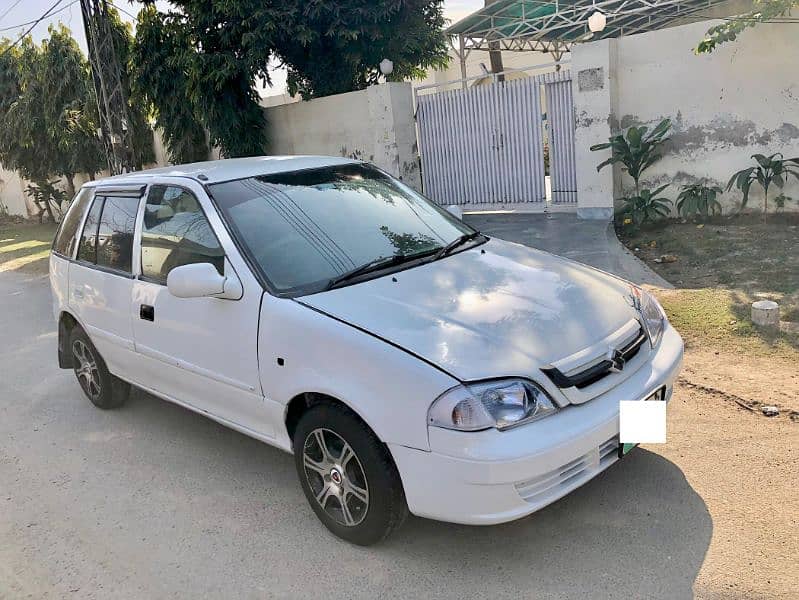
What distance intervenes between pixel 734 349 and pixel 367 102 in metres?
8.32

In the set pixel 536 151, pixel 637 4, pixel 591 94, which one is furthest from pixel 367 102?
pixel 637 4

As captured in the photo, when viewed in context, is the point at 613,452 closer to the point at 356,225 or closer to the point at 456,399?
the point at 456,399

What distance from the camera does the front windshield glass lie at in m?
3.48

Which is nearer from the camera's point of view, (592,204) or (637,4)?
(592,204)

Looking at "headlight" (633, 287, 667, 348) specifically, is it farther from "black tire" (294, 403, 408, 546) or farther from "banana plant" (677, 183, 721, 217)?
"banana plant" (677, 183, 721, 217)

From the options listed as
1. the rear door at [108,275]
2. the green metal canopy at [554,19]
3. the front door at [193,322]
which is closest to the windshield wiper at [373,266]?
the front door at [193,322]

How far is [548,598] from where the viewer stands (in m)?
2.67

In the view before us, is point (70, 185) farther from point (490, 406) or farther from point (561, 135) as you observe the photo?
point (490, 406)

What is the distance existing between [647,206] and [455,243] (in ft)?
17.2

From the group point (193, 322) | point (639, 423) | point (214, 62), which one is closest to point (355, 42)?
point (214, 62)

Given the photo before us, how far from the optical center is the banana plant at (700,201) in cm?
816

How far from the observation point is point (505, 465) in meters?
2.56

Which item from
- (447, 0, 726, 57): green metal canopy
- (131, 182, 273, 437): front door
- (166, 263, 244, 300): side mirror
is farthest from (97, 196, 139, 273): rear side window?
(447, 0, 726, 57): green metal canopy

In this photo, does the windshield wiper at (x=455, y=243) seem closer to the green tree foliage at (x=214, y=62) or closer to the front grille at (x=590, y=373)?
the front grille at (x=590, y=373)
